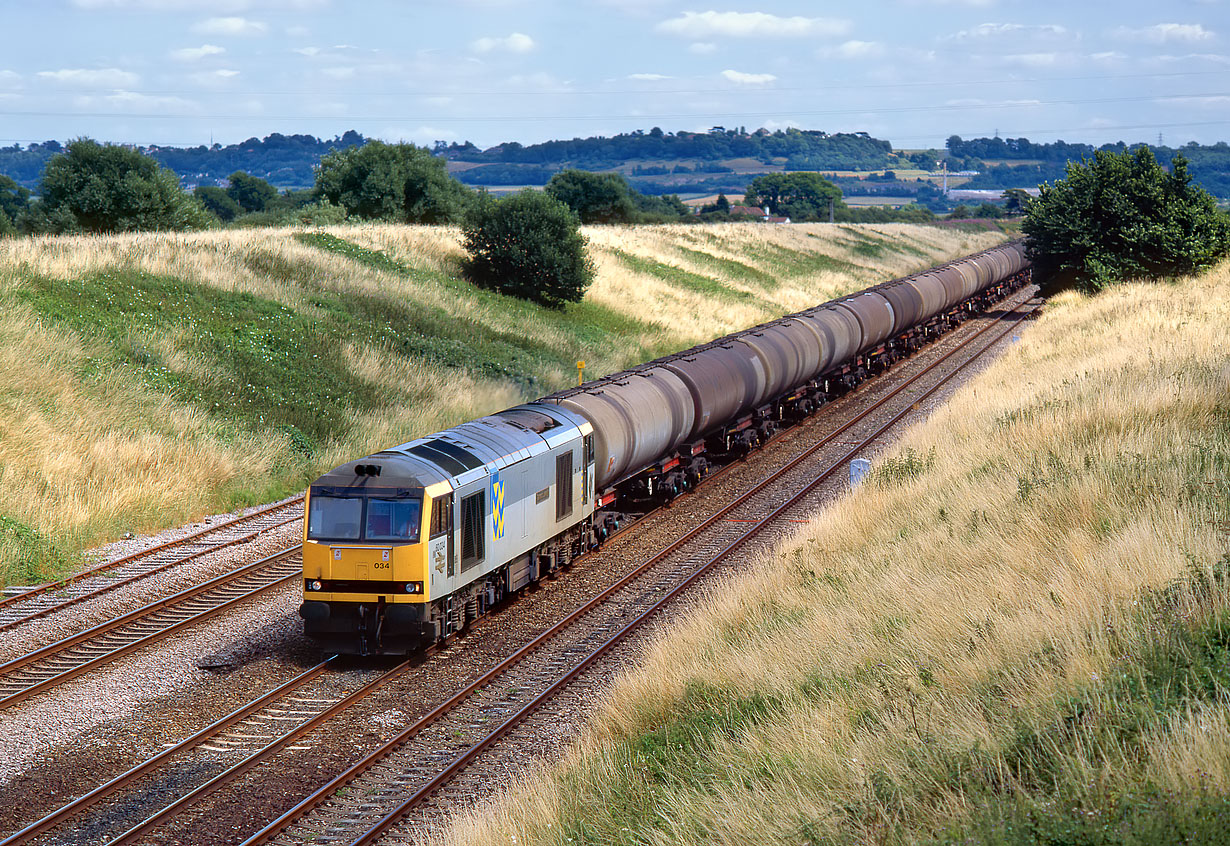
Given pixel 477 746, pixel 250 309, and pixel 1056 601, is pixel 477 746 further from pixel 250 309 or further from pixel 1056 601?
pixel 250 309

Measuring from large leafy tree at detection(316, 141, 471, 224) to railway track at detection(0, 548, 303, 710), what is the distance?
49.6 m

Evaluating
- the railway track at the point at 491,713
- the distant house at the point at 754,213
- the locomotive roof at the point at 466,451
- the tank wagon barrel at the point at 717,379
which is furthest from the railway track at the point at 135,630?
the distant house at the point at 754,213

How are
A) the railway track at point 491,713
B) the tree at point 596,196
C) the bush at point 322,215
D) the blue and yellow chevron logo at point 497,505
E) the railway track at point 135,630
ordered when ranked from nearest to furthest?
the railway track at point 491,713 → the railway track at point 135,630 → the blue and yellow chevron logo at point 497,505 → the bush at point 322,215 → the tree at point 596,196

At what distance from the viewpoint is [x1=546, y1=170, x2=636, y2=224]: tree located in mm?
95938

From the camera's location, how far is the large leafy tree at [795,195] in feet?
538

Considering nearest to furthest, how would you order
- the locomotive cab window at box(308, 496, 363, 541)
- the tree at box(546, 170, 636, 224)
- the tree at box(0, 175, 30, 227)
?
1. the locomotive cab window at box(308, 496, 363, 541)
2. the tree at box(546, 170, 636, 224)
3. the tree at box(0, 175, 30, 227)

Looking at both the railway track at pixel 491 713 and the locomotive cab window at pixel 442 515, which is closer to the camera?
the railway track at pixel 491 713

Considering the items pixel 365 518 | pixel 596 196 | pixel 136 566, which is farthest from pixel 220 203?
pixel 365 518

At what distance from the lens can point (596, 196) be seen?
316 feet

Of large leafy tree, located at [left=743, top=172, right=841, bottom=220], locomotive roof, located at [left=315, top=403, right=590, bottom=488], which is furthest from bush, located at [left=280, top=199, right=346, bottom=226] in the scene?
large leafy tree, located at [left=743, top=172, right=841, bottom=220]

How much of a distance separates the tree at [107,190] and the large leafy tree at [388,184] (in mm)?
13354

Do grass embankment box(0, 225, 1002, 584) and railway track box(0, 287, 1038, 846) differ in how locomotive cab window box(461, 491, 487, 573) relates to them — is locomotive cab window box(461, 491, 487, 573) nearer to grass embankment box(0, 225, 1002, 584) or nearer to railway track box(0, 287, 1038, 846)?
railway track box(0, 287, 1038, 846)

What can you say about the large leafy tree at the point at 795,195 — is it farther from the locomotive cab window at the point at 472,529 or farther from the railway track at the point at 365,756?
the railway track at the point at 365,756

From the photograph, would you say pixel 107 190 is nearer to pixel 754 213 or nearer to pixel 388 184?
pixel 388 184
